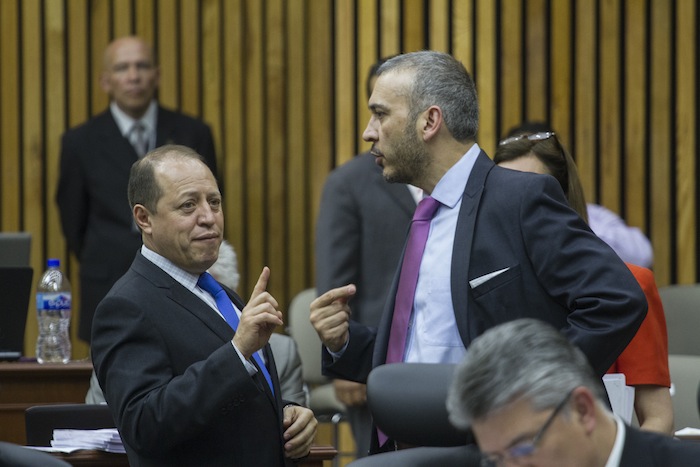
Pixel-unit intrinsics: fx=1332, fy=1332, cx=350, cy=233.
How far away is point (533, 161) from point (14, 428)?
199cm

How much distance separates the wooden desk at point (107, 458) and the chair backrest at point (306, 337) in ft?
8.23

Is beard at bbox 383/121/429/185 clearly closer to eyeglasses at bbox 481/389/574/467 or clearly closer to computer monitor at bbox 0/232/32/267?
eyeglasses at bbox 481/389/574/467

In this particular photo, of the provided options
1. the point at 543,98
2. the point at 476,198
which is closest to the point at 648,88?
the point at 543,98

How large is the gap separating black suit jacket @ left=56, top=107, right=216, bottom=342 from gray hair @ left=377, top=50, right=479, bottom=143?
292 centimetres

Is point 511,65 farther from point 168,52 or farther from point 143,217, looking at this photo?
point 143,217

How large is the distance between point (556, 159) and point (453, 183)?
0.59 m

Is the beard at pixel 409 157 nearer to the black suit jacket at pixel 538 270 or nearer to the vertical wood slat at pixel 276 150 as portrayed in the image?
the black suit jacket at pixel 538 270

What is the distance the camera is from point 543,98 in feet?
22.4

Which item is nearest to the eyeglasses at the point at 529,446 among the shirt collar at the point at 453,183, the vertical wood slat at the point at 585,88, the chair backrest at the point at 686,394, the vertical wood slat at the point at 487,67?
the shirt collar at the point at 453,183

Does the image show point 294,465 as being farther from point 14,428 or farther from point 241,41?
point 241,41

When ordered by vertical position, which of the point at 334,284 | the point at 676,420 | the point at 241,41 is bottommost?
the point at 676,420

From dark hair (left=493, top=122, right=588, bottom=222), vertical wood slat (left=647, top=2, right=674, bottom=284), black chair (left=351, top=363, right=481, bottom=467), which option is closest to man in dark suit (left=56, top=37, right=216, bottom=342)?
vertical wood slat (left=647, top=2, right=674, bottom=284)

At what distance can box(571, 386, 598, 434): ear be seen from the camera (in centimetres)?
218

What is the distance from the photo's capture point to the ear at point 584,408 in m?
2.18
